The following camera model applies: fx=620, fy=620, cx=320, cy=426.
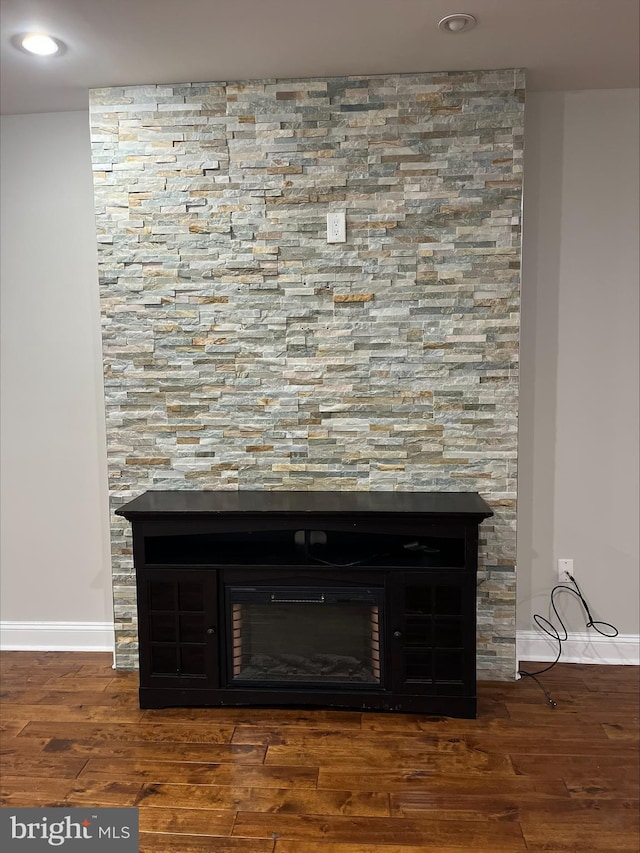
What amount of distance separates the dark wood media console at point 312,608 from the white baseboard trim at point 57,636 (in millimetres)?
619

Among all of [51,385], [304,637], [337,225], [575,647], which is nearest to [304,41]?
[337,225]

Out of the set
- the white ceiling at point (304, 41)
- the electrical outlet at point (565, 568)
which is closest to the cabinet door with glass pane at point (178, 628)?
the electrical outlet at point (565, 568)

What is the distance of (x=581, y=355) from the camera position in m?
2.71

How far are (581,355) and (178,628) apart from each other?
203 cm

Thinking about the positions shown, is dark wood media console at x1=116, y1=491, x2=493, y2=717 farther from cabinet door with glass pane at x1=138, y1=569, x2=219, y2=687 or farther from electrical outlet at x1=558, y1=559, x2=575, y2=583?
electrical outlet at x1=558, y1=559, x2=575, y2=583

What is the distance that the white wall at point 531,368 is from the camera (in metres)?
2.64

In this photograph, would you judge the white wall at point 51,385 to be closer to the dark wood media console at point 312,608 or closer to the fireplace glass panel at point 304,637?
the dark wood media console at point 312,608

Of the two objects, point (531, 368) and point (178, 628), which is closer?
point (178, 628)

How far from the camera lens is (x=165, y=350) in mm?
2650

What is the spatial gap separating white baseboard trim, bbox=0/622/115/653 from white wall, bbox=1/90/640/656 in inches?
1.7

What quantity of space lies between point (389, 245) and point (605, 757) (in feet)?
6.63

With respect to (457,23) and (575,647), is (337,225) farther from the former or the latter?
(575,647)

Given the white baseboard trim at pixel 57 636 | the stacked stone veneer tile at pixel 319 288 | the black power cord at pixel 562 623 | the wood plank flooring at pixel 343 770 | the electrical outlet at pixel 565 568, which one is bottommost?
the wood plank flooring at pixel 343 770

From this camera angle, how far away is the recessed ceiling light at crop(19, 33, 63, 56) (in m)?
2.14
